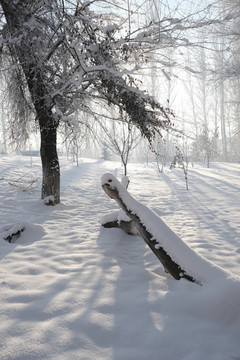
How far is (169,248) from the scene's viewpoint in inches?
95.5

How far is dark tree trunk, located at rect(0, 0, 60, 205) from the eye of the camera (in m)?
4.45

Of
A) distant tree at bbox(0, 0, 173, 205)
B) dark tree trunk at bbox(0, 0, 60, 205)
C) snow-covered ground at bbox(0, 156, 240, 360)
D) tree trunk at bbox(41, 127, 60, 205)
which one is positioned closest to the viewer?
snow-covered ground at bbox(0, 156, 240, 360)

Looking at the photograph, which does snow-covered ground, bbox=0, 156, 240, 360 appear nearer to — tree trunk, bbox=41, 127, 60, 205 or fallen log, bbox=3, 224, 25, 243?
fallen log, bbox=3, 224, 25, 243

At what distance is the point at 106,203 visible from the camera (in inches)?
275

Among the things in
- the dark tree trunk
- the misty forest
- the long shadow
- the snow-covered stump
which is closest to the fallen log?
the misty forest

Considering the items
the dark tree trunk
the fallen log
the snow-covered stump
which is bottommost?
the fallen log

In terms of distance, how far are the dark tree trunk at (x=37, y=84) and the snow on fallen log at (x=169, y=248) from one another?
3321 millimetres

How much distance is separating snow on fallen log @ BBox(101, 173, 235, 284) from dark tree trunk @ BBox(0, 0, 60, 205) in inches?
131

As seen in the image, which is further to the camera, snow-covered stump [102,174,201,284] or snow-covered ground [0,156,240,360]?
snow-covered stump [102,174,201,284]

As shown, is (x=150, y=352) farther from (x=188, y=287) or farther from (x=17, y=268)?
(x=17, y=268)

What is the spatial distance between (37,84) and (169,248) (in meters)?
4.84

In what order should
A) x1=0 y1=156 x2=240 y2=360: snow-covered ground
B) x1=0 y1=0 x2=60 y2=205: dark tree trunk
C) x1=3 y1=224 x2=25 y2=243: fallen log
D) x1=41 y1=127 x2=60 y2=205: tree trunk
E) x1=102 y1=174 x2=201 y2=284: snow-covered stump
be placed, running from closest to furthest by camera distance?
x1=0 y1=156 x2=240 y2=360: snow-covered ground → x1=102 y1=174 x2=201 y2=284: snow-covered stump → x1=3 y1=224 x2=25 y2=243: fallen log → x1=0 y1=0 x2=60 y2=205: dark tree trunk → x1=41 y1=127 x2=60 y2=205: tree trunk

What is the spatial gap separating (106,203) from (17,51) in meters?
4.43

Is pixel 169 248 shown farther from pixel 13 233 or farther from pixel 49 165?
pixel 49 165
